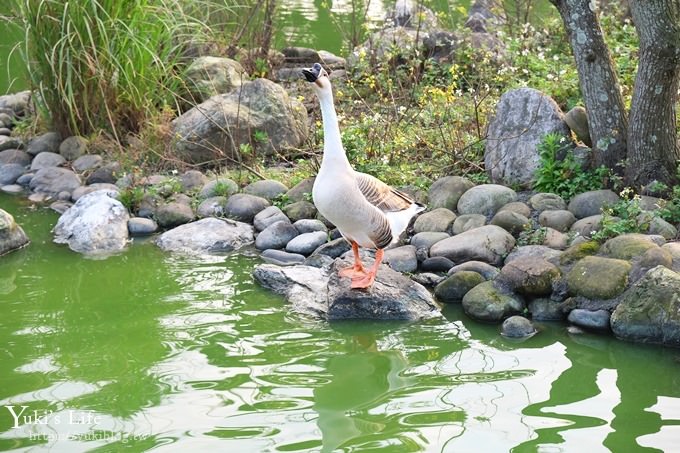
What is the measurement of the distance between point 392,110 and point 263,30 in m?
3.02

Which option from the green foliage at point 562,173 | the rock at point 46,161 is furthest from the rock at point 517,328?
the rock at point 46,161

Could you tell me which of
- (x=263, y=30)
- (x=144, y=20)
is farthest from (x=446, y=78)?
(x=144, y=20)

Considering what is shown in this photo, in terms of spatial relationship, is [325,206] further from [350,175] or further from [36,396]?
[36,396]

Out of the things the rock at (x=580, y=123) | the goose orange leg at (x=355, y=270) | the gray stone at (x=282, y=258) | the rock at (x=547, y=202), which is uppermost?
the rock at (x=580, y=123)

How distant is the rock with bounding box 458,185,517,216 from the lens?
7238 mm

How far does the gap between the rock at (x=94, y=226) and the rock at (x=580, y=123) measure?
3.71 m

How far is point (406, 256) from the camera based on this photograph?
22.4 ft

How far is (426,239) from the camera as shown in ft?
23.1

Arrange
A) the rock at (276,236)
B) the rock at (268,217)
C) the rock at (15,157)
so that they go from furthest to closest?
the rock at (15,157)
the rock at (268,217)
the rock at (276,236)

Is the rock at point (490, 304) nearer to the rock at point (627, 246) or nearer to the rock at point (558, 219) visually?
the rock at point (627, 246)

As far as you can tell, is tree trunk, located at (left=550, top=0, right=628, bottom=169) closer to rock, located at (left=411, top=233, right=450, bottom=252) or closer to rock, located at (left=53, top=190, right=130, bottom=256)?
rock, located at (left=411, top=233, right=450, bottom=252)

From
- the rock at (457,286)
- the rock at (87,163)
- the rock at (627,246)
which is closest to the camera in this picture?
the rock at (627,246)

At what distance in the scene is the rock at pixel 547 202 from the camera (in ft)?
23.3

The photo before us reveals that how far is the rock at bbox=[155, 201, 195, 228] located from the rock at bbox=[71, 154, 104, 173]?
1277 mm
